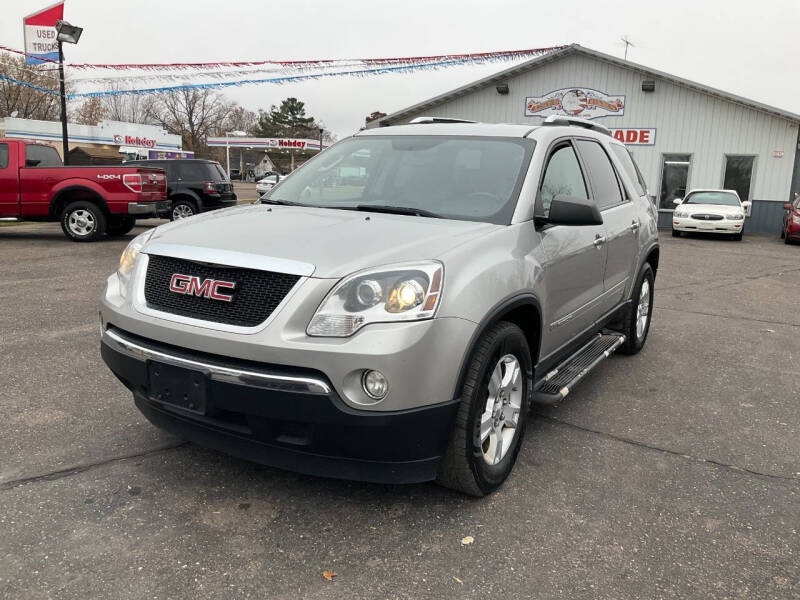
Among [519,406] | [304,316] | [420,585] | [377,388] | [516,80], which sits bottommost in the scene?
[420,585]

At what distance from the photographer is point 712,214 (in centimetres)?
1833

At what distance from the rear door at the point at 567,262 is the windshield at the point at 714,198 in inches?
664

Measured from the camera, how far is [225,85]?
53.5ft

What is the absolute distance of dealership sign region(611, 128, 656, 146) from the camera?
898 inches

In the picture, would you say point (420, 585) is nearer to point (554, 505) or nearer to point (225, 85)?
point (554, 505)

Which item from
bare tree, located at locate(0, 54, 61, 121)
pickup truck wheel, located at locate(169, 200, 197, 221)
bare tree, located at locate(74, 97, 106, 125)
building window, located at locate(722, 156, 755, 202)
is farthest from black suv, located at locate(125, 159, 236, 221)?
bare tree, located at locate(74, 97, 106, 125)

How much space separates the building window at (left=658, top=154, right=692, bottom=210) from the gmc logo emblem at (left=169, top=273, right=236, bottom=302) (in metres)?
22.8

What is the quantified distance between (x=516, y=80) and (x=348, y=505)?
78.2ft

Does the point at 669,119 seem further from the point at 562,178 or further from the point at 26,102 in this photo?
the point at 26,102

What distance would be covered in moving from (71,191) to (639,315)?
1082cm

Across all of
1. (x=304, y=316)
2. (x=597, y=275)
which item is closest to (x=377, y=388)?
(x=304, y=316)

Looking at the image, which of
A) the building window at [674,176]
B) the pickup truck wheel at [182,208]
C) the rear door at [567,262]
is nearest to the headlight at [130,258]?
the rear door at [567,262]

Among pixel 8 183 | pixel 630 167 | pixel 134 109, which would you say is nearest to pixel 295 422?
pixel 630 167

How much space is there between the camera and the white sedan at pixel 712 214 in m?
18.2
